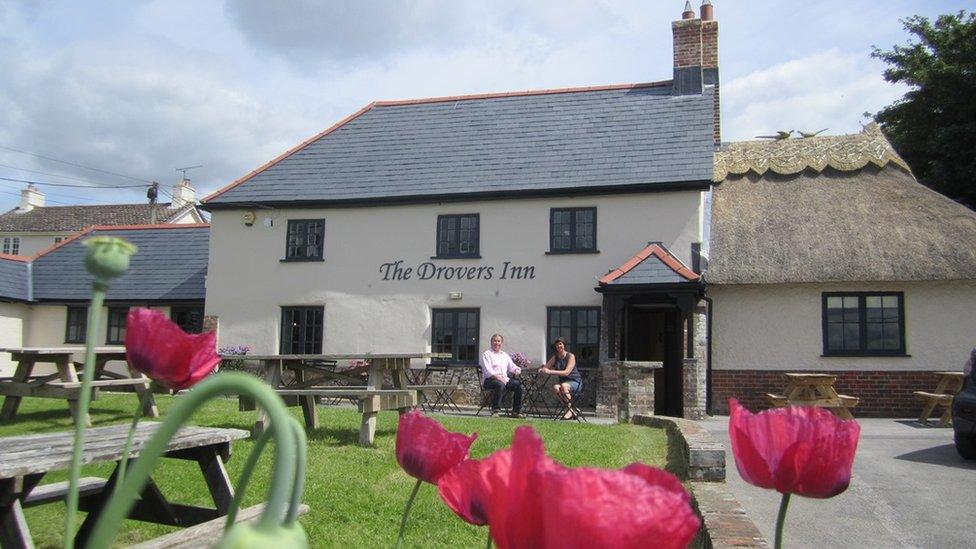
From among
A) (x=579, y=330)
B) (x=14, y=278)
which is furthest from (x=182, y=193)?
(x=579, y=330)

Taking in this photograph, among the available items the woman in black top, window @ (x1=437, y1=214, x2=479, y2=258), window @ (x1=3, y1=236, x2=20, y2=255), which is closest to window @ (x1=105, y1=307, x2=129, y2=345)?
window @ (x1=437, y1=214, x2=479, y2=258)

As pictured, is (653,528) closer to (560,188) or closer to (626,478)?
(626,478)

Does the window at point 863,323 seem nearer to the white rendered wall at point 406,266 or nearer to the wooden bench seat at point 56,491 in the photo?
the white rendered wall at point 406,266

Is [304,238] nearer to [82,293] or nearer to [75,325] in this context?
[82,293]

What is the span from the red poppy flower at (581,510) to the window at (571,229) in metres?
16.4

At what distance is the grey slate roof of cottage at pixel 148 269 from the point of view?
2089 centimetres

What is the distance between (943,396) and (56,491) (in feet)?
43.2

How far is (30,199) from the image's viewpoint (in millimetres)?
55219

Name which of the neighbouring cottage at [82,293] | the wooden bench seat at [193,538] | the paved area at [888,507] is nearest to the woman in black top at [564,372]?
the paved area at [888,507]

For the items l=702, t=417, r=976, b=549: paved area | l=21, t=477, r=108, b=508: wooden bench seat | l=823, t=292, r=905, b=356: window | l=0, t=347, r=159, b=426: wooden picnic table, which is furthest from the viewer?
l=823, t=292, r=905, b=356: window

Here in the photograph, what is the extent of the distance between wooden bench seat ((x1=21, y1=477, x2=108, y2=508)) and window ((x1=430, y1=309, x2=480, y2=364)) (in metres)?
13.2

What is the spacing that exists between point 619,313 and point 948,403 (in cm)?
603

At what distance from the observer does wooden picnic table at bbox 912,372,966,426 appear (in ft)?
41.6

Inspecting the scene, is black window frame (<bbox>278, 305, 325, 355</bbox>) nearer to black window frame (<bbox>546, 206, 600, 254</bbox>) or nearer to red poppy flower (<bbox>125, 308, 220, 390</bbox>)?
→ black window frame (<bbox>546, 206, 600, 254</bbox>)
